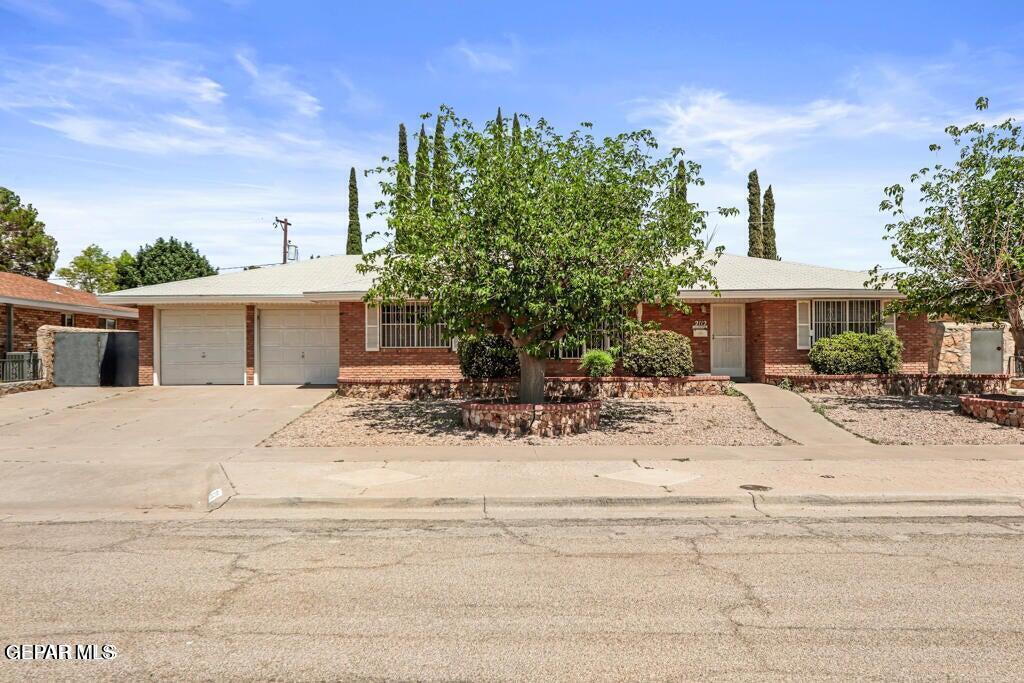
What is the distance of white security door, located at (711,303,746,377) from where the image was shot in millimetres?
20031

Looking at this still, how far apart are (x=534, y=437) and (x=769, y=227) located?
114 feet

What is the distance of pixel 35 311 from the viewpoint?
75.9 ft

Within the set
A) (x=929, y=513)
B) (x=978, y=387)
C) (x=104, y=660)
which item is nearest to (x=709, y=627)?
(x=104, y=660)

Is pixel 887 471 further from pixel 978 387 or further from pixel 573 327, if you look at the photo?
pixel 978 387

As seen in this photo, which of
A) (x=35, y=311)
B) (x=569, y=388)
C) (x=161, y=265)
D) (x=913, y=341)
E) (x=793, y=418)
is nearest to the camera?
(x=793, y=418)

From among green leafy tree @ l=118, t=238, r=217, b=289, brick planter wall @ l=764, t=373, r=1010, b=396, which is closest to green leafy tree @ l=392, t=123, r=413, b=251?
brick planter wall @ l=764, t=373, r=1010, b=396

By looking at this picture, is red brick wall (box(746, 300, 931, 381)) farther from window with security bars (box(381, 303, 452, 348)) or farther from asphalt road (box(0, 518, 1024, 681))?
asphalt road (box(0, 518, 1024, 681))

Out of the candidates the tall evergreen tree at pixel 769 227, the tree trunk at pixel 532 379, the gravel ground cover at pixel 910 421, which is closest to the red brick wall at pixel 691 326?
the gravel ground cover at pixel 910 421

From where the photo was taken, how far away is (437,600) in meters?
4.90

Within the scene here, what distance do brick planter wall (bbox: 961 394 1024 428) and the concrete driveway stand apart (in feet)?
44.0

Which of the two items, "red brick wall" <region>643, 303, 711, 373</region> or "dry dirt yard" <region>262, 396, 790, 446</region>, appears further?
"red brick wall" <region>643, 303, 711, 373</region>

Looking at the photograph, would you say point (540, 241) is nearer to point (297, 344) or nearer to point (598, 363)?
point (598, 363)

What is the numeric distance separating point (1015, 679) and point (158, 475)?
9.05 meters

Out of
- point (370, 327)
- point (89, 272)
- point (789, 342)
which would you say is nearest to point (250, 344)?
point (370, 327)
